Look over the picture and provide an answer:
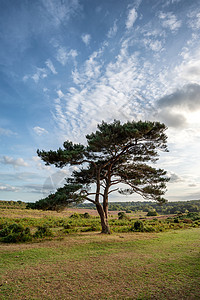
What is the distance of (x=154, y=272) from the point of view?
6.68m

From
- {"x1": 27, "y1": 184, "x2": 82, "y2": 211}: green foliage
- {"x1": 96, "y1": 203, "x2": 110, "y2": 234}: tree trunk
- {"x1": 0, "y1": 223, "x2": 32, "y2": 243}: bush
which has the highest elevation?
{"x1": 27, "y1": 184, "x2": 82, "y2": 211}: green foliage

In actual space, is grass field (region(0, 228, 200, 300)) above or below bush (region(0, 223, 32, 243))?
below

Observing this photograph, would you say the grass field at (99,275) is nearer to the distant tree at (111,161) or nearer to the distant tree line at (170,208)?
the distant tree at (111,161)

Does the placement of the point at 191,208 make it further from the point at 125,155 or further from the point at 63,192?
the point at 63,192

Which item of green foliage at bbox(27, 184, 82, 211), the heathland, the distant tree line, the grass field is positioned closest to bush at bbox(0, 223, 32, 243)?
green foliage at bbox(27, 184, 82, 211)

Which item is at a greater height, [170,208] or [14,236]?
[170,208]

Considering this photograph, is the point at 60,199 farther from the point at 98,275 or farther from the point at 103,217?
the point at 98,275

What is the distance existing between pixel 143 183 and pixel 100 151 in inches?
205

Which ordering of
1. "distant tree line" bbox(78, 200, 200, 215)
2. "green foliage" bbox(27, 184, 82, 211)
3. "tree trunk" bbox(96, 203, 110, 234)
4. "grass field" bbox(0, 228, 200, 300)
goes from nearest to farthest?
"grass field" bbox(0, 228, 200, 300)
"green foliage" bbox(27, 184, 82, 211)
"tree trunk" bbox(96, 203, 110, 234)
"distant tree line" bbox(78, 200, 200, 215)

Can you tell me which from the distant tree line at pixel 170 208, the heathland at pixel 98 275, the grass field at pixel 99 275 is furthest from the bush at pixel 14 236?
the distant tree line at pixel 170 208

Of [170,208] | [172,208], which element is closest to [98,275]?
[172,208]

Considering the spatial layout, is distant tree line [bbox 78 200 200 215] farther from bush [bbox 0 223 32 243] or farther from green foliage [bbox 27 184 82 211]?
green foliage [bbox 27 184 82 211]

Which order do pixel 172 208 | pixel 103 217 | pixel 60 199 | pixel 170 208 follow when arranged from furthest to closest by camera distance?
pixel 170 208
pixel 172 208
pixel 103 217
pixel 60 199

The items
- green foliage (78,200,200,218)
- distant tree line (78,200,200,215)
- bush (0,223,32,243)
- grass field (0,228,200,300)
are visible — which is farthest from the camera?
distant tree line (78,200,200,215)
